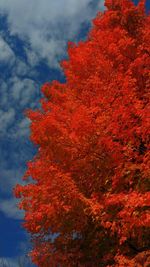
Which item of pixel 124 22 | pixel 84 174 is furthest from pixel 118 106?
pixel 124 22

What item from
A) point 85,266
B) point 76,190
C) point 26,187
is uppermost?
point 26,187

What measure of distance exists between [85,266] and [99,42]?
40.0ft

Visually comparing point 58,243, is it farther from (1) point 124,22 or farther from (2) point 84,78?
(1) point 124,22

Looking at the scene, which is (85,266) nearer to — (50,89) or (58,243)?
(58,243)

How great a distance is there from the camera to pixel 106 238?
2017cm

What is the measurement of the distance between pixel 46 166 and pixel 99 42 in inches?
323

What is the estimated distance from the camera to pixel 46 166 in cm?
2077

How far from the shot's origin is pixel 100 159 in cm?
1772

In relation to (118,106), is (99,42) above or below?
above

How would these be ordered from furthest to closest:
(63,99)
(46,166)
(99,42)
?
(63,99), (99,42), (46,166)

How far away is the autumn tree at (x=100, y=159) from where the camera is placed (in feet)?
56.8

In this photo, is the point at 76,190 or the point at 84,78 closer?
the point at 76,190

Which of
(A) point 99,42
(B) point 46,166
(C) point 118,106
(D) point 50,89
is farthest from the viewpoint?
(D) point 50,89

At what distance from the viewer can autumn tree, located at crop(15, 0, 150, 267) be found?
17.3 metres
